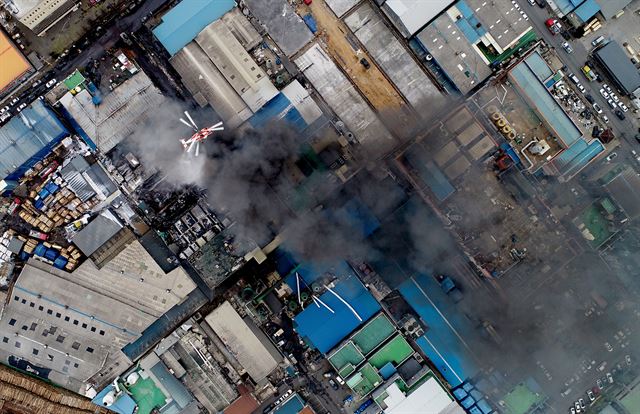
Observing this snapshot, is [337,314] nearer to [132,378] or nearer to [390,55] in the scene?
[132,378]

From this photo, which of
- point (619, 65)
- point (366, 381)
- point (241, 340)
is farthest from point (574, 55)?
point (241, 340)

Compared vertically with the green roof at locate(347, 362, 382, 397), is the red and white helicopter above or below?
above

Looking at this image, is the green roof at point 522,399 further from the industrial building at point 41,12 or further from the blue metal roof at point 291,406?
the industrial building at point 41,12

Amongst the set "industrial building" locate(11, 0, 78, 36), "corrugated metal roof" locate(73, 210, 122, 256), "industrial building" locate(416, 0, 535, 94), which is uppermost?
"industrial building" locate(11, 0, 78, 36)

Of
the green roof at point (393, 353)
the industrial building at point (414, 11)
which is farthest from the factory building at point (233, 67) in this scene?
the green roof at point (393, 353)

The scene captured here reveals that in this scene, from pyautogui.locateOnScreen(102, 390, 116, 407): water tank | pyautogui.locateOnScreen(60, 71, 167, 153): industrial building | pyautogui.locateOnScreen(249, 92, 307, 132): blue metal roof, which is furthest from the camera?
pyautogui.locateOnScreen(102, 390, 116, 407): water tank

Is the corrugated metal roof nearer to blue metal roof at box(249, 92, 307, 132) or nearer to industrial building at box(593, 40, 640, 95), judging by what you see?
blue metal roof at box(249, 92, 307, 132)

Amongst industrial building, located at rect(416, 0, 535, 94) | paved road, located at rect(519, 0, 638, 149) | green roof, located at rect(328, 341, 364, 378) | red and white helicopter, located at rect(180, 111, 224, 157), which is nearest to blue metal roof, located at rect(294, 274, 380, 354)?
green roof, located at rect(328, 341, 364, 378)
